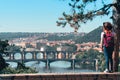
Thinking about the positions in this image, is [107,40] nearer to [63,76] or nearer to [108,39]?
[108,39]

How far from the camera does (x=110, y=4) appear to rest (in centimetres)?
1368

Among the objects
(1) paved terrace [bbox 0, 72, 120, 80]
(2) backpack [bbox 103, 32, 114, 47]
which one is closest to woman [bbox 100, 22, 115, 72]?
(2) backpack [bbox 103, 32, 114, 47]

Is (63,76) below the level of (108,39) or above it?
below

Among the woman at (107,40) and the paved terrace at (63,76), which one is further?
A: the woman at (107,40)

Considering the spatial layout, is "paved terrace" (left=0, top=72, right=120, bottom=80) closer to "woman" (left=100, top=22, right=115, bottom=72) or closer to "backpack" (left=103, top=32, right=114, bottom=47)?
"woman" (left=100, top=22, right=115, bottom=72)

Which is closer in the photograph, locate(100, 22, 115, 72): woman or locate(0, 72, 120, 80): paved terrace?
locate(0, 72, 120, 80): paved terrace

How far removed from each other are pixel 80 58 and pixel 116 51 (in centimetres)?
11366

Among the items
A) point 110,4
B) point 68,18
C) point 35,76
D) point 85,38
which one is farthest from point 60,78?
point 85,38

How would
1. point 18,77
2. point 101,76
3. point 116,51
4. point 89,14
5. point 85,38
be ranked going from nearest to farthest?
1. point 18,77
2. point 101,76
3. point 116,51
4. point 89,14
5. point 85,38

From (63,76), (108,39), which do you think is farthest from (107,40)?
(63,76)

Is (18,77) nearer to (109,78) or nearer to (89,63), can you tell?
(109,78)

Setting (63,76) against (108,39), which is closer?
(63,76)

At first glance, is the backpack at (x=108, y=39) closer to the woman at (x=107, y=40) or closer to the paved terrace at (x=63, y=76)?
the woman at (x=107, y=40)

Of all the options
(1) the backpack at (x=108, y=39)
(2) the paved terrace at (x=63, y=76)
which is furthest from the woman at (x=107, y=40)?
(2) the paved terrace at (x=63, y=76)
